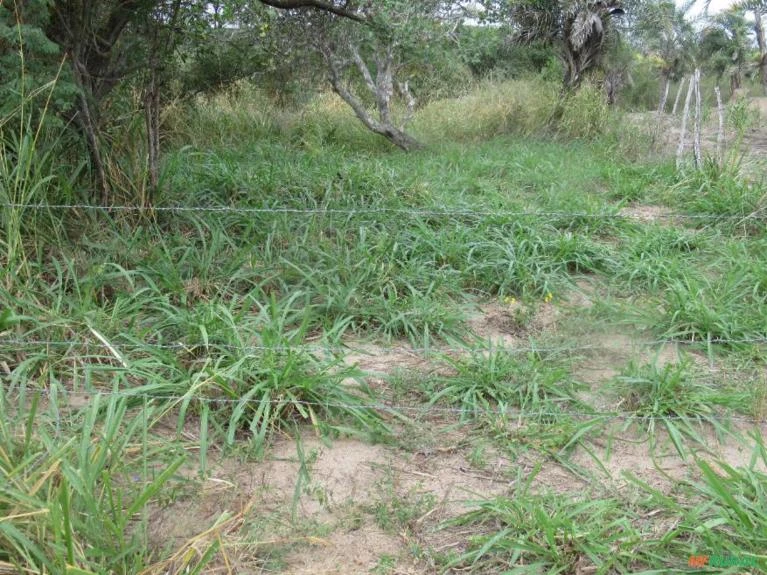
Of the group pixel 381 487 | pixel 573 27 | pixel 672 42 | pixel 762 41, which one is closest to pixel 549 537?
pixel 381 487

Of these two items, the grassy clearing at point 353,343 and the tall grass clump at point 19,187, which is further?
the tall grass clump at point 19,187

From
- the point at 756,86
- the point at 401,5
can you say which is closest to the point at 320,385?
the point at 401,5

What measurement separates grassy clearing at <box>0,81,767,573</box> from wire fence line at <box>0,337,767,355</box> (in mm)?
23

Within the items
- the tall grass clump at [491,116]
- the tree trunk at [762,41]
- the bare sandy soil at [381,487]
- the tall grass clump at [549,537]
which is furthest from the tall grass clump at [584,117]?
the tree trunk at [762,41]

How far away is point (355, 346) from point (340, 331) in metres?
0.15

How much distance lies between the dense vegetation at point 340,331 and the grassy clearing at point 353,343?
14 mm

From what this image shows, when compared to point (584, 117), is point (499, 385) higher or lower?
lower

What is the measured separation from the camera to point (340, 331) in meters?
3.52

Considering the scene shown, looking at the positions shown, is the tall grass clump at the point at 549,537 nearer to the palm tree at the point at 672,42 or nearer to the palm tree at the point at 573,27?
the palm tree at the point at 573,27

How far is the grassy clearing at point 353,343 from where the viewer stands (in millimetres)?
2189

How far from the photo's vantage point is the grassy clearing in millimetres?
2189

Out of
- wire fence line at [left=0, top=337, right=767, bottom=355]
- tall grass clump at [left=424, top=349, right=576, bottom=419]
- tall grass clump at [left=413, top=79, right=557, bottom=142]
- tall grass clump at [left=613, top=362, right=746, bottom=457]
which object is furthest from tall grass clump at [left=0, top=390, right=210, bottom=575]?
tall grass clump at [left=413, top=79, right=557, bottom=142]

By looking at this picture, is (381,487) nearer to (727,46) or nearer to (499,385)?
(499,385)

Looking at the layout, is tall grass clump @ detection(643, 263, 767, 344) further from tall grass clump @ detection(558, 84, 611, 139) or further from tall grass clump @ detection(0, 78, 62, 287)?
tall grass clump @ detection(558, 84, 611, 139)
